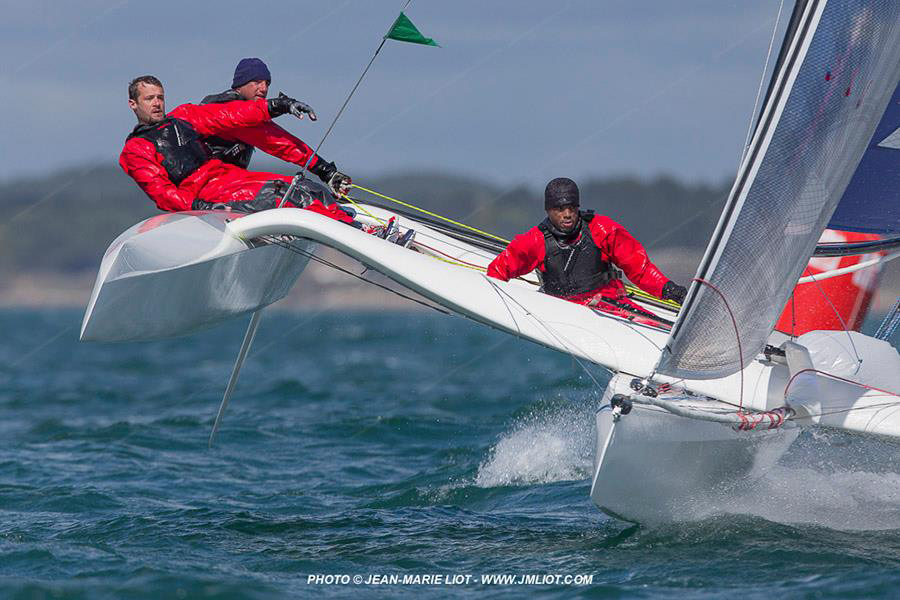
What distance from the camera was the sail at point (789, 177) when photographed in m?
4.00

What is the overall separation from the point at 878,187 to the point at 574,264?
5.12 ft

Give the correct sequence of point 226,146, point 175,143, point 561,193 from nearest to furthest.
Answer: point 561,193
point 175,143
point 226,146

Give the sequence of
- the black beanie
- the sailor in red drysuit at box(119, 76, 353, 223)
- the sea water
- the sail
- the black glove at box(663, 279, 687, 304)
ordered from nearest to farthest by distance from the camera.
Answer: the sail
the sea water
the black beanie
the black glove at box(663, 279, 687, 304)
the sailor in red drysuit at box(119, 76, 353, 223)

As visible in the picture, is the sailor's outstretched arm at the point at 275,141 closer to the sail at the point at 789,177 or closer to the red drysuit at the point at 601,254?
the red drysuit at the point at 601,254

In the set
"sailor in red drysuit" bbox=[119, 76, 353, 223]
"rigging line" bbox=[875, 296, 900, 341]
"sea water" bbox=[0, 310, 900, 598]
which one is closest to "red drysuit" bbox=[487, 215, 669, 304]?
"sailor in red drysuit" bbox=[119, 76, 353, 223]

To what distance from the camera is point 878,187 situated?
550 centimetres

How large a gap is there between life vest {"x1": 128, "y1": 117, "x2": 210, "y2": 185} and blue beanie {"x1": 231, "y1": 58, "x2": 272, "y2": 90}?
399mm

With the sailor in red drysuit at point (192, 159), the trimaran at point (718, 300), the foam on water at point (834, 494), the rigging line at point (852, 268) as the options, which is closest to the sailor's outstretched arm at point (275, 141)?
the sailor in red drysuit at point (192, 159)

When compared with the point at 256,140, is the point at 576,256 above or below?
below

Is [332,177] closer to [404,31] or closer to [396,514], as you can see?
[404,31]

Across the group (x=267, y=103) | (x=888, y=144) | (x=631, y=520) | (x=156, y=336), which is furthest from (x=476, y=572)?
(x=888, y=144)

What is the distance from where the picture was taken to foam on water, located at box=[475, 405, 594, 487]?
639 cm

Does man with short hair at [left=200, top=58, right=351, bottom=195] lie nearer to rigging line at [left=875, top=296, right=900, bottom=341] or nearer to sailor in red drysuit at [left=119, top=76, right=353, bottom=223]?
sailor in red drysuit at [left=119, top=76, right=353, bottom=223]

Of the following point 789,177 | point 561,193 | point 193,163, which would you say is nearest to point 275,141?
point 193,163
